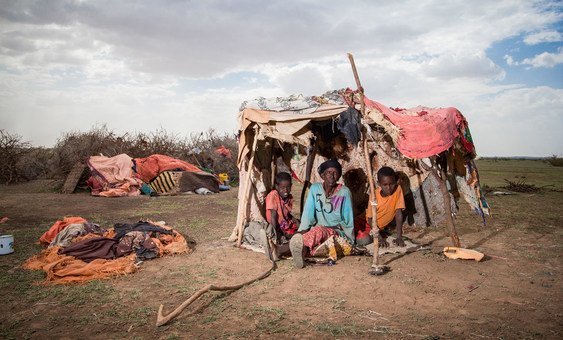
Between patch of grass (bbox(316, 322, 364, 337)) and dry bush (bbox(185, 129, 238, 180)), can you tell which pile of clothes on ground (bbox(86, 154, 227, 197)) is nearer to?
dry bush (bbox(185, 129, 238, 180))

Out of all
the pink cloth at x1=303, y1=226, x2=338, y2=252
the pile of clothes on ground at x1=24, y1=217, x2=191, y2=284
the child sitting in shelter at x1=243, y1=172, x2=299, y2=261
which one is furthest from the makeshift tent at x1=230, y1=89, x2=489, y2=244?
the pile of clothes on ground at x1=24, y1=217, x2=191, y2=284

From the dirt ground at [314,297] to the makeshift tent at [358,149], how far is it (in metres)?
0.80

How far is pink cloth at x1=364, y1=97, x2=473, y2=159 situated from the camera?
4516mm

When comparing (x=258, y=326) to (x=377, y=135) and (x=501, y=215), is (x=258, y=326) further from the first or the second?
(x=501, y=215)

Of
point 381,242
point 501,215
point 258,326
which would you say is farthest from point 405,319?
point 501,215

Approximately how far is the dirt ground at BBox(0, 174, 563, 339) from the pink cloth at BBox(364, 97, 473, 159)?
4.98 ft

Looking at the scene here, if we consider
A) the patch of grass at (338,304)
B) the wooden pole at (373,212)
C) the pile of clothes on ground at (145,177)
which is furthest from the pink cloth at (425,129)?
the pile of clothes on ground at (145,177)

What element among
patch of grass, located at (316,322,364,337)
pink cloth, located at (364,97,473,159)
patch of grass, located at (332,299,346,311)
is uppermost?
pink cloth, located at (364,97,473,159)

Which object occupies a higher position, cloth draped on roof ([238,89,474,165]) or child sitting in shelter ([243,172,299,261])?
cloth draped on roof ([238,89,474,165])

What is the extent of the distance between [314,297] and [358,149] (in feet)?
11.6

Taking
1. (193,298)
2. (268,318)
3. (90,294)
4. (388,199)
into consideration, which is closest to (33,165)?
(90,294)

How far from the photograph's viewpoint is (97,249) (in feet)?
15.6

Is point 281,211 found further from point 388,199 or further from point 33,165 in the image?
point 33,165

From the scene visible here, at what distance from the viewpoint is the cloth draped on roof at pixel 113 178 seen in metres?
11.5
